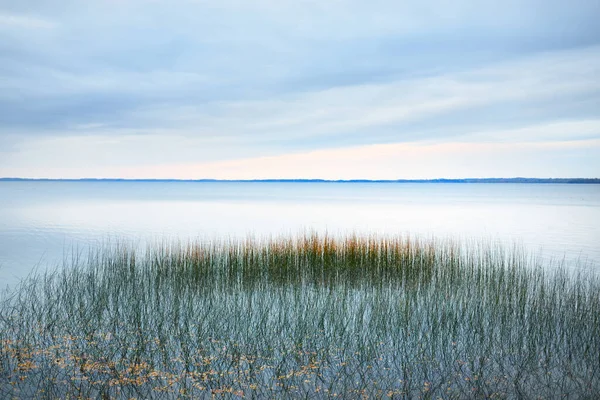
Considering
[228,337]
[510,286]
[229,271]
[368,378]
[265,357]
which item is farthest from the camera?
[229,271]

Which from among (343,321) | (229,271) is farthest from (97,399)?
(229,271)

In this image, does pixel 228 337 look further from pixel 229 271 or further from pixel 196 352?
pixel 229 271

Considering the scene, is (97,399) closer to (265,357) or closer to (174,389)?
(174,389)

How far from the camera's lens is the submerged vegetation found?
4.13 meters

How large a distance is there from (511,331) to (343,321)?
1985 millimetres

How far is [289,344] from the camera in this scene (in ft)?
16.3

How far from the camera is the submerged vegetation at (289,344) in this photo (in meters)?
4.13

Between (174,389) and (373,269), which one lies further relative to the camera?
(373,269)

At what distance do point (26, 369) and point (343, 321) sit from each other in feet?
11.0

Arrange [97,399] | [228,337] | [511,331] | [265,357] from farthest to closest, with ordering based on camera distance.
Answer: [511,331] < [228,337] < [265,357] < [97,399]

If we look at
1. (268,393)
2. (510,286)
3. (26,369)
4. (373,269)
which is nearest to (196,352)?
(268,393)

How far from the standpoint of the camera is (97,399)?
3.84 metres

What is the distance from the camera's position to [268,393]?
13.2 ft

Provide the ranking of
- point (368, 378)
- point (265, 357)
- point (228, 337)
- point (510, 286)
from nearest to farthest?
point (368, 378) < point (265, 357) < point (228, 337) < point (510, 286)
